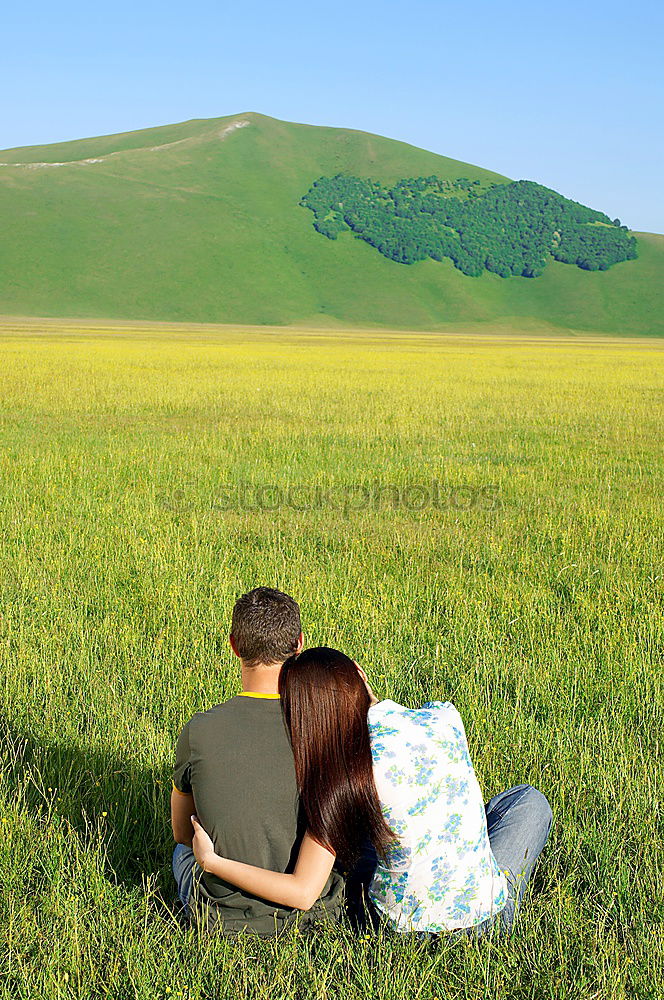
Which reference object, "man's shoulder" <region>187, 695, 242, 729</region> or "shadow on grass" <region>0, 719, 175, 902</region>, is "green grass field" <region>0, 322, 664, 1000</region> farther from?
"man's shoulder" <region>187, 695, 242, 729</region>

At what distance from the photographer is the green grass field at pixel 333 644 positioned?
11.0 ft

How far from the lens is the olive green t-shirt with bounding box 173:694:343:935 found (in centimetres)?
314

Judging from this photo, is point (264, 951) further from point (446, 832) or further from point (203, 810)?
point (446, 832)

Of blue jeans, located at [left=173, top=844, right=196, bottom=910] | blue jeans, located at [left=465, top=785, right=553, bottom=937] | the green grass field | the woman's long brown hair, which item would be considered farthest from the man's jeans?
blue jeans, located at [left=173, top=844, right=196, bottom=910]

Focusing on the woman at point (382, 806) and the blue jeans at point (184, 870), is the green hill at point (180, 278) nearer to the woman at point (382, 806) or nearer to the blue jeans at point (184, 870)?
the blue jeans at point (184, 870)

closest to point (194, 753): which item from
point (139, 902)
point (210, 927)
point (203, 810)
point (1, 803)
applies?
point (203, 810)

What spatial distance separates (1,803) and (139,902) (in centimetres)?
96

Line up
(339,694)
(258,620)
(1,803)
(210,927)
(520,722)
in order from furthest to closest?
(520,722), (1,803), (210,927), (258,620), (339,694)

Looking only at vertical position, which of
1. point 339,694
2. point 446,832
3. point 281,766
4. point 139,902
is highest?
point 339,694

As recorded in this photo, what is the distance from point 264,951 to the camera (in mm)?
3359

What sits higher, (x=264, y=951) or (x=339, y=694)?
(x=339, y=694)

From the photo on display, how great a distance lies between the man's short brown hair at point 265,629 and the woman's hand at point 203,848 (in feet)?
2.05

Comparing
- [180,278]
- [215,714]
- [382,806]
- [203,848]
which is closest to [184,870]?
[203,848]

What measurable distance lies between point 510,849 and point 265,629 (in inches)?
60.7
